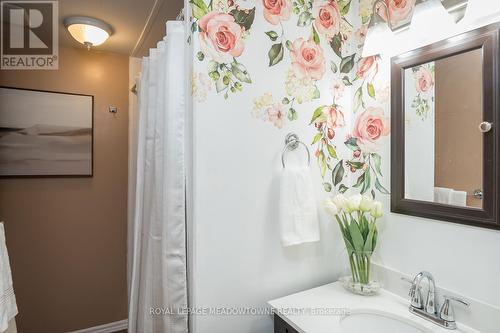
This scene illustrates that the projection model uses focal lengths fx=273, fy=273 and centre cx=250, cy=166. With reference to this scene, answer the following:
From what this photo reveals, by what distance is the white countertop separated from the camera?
3.30 ft

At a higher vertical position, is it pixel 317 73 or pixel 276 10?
pixel 276 10

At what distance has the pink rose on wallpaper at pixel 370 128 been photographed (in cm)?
132

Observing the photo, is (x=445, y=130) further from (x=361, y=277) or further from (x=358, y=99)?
(x=361, y=277)

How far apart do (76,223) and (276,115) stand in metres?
2.02

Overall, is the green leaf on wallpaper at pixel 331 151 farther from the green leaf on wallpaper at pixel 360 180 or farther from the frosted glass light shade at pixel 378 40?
the frosted glass light shade at pixel 378 40

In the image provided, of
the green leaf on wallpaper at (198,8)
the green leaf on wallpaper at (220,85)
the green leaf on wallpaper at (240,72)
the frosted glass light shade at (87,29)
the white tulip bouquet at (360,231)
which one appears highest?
the frosted glass light shade at (87,29)

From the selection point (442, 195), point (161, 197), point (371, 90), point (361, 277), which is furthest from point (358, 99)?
point (161, 197)

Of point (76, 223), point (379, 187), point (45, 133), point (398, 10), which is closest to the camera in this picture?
point (398, 10)

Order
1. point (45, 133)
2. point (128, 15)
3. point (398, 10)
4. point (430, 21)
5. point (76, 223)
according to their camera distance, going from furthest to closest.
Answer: point (76, 223) → point (45, 133) → point (128, 15) → point (398, 10) → point (430, 21)

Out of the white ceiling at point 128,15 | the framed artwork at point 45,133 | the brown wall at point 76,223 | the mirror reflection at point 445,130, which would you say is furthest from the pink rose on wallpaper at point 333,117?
the framed artwork at point 45,133

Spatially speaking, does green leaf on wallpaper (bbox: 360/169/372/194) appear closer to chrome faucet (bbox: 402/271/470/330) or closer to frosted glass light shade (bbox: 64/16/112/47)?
chrome faucet (bbox: 402/271/470/330)

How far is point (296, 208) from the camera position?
125 centimetres

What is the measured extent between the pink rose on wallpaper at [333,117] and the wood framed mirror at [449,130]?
270 mm

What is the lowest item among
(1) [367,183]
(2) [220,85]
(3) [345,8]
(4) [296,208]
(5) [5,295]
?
(5) [5,295]
